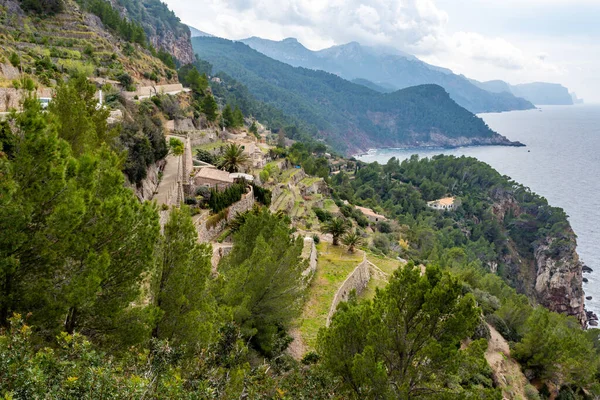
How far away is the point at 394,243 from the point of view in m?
46.1

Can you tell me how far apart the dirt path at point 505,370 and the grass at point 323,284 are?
10698 mm

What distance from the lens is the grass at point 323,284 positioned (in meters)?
17.4

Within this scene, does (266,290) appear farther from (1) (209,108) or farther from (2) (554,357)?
(1) (209,108)

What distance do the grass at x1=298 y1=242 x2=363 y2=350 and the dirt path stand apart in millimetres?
10698

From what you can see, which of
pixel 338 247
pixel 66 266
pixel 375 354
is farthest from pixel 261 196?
pixel 66 266

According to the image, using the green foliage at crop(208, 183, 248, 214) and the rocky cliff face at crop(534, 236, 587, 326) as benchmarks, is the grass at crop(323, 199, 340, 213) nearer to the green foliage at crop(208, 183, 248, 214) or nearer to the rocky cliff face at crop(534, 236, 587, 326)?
the green foliage at crop(208, 183, 248, 214)

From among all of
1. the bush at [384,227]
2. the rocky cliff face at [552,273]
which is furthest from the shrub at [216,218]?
the rocky cliff face at [552,273]

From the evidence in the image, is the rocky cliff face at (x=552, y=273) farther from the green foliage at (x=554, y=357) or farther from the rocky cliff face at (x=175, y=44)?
the rocky cliff face at (x=175, y=44)

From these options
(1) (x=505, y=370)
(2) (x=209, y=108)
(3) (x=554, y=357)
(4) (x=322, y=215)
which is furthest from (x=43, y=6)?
(3) (x=554, y=357)

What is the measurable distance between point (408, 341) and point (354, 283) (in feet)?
39.3

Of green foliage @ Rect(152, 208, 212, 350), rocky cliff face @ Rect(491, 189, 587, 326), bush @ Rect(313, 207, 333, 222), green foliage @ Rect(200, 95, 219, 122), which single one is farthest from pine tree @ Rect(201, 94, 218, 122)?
rocky cliff face @ Rect(491, 189, 587, 326)

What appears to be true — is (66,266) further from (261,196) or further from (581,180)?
(581,180)

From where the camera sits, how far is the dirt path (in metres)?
21.8

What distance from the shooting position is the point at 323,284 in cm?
2138
